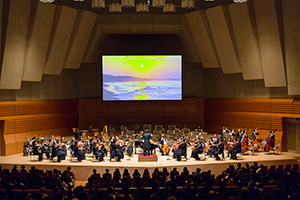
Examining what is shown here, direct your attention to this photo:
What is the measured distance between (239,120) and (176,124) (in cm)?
492

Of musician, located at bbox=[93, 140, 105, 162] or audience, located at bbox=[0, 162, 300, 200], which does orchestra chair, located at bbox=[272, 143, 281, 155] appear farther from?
musician, located at bbox=[93, 140, 105, 162]

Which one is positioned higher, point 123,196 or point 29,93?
point 29,93

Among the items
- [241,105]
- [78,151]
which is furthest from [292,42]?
[78,151]

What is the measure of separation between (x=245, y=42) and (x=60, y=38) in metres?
11.3

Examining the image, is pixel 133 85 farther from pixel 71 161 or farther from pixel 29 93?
pixel 71 161

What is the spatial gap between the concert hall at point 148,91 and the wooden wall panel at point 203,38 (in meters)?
0.08

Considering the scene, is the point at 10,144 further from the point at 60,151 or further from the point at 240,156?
the point at 240,156

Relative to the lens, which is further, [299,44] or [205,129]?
[205,129]

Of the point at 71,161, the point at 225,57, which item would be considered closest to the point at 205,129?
the point at 225,57

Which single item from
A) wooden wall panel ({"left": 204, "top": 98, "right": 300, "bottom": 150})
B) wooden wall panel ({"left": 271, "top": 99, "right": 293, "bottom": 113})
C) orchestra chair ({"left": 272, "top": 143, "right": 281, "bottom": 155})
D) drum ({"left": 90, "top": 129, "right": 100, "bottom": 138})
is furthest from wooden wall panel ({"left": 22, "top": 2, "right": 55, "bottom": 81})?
orchestra chair ({"left": 272, "top": 143, "right": 281, "bottom": 155})

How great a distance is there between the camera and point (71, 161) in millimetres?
14664

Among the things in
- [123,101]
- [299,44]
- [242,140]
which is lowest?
[242,140]

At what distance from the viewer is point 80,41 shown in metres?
20.1

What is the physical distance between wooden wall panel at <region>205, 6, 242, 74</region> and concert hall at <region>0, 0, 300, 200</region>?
69 mm
